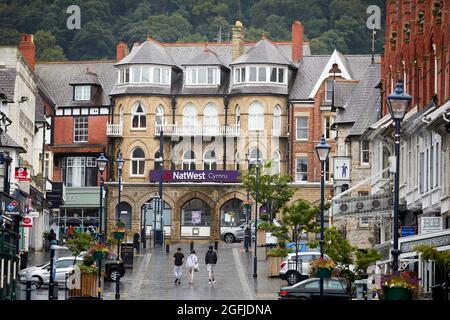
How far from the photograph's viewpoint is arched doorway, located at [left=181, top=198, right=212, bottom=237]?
115 m

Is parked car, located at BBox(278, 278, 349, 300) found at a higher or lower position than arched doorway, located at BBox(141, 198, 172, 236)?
lower

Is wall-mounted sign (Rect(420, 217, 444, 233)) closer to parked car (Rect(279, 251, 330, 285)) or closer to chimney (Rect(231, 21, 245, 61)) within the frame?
parked car (Rect(279, 251, 330, 285))

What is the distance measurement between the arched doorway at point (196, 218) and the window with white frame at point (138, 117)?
8105mm

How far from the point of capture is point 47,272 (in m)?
59.8

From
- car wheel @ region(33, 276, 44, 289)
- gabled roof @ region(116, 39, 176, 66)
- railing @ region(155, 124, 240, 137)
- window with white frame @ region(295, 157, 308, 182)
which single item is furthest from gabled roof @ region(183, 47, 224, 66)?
car wheel @ region(33, 276, 44, 289)

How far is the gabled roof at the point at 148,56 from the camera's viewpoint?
119 meters

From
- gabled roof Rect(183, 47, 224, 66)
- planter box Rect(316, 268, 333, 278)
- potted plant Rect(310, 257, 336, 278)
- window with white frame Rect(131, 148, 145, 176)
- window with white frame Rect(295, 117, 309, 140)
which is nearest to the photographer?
planter box Rect(316, 268, 333, 278)

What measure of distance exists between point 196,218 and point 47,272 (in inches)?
2212

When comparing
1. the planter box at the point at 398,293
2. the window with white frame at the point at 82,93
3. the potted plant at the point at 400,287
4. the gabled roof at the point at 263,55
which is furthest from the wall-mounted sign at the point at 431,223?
the window with white frame at the point at 82,93

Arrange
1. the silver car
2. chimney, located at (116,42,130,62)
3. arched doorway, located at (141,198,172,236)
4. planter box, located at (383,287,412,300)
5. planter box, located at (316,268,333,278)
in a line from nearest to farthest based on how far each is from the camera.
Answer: planter box, located at (383,287,412,300) < planter box, located at (316,268,333,278) < the silver car < arched doorway, located at (141,198,172,236) < chimney, located at (116,42,130,62)

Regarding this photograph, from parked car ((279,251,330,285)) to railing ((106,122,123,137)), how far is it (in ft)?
188

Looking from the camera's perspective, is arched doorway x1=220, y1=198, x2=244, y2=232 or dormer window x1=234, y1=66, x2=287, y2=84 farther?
dormer window x1=234, y1=66, x2=287, y2=84

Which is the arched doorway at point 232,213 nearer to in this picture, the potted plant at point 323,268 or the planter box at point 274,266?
the planter box at point 274,266
